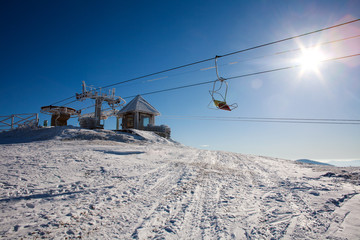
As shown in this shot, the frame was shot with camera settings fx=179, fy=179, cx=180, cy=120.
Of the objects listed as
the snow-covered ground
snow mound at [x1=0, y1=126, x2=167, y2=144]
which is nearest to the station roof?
snow mound at [x1=0, y1=126, x2=167, y2=144]

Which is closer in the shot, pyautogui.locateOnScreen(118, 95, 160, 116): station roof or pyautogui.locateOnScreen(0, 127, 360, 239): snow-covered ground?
pyautogui.locateOnScreen(0, 127, 360, 239): snow-covered ground

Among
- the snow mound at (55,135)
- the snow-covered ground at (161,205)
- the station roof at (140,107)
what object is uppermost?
the station roof at (140,107)

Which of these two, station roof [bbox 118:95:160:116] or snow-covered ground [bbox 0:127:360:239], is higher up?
station roof [bbox 118:95:160:116]

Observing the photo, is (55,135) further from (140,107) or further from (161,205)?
(161,205)

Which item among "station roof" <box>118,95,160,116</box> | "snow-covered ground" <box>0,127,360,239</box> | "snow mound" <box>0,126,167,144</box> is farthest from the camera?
"station roof" <box>118,95,160,116</box>

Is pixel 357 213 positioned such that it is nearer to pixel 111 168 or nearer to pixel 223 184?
pixel 223 184

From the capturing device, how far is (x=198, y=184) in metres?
5.22

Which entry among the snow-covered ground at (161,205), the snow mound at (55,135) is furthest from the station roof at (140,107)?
the snow-covered ground at (161,205)

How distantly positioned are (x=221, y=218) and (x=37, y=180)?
4768 millimetres

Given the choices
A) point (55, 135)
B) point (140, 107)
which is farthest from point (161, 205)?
point (140, 107)

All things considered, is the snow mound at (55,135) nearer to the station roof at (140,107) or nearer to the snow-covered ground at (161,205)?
the snow-covered ground at (161,205)

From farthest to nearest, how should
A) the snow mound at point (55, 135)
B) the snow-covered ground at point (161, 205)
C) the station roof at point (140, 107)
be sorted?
the station roof at point (140, 107), the snow mound at point (55, 135), the snow-covered ground at point (161, 205)

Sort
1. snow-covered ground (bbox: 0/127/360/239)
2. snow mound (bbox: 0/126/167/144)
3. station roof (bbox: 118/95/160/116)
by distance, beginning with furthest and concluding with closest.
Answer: station roof (bbox: 118/95/160/116)
snow mound (bbox: 0/126/167/144)
snow-covered ground (bbox: 0/127/360/239)

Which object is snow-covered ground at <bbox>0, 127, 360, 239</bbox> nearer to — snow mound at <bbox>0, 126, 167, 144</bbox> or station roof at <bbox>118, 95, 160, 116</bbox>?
snow mound at <bbox>0, 126, 167, 144</bbox>
